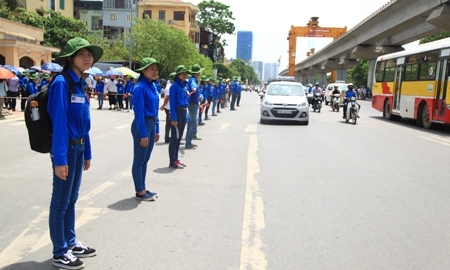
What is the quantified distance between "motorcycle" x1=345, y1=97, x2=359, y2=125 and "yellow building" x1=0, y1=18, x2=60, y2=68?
2414 centimetres

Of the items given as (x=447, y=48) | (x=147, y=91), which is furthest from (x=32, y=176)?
(x=447, y=48)

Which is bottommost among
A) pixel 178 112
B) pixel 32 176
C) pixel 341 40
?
pixel 32 176

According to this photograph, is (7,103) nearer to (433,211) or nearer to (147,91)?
(147,91)

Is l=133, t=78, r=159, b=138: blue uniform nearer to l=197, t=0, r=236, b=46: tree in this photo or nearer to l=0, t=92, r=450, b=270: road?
l=0, t=92, r=450, b=270: road

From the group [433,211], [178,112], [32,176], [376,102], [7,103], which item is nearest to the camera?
[433,211]

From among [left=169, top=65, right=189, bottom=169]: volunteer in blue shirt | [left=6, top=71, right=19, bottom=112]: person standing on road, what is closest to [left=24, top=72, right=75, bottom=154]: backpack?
[left=169, top=65, right=189, bottom=169]: volunteer in blue shirt

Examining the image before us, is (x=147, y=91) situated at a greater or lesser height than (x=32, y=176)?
greater

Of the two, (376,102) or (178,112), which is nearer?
(178,112)

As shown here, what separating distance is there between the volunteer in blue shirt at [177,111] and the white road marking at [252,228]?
139 centimetres

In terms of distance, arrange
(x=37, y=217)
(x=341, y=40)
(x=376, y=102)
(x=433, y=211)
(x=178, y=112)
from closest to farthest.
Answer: (x=37, y=217), (x=433, y=211), (x=178, y=112), (x=376, y=102), (x=341, y=40)

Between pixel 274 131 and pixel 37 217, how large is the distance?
32.5ft

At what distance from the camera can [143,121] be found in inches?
215

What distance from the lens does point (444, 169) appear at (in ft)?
A: 26.8

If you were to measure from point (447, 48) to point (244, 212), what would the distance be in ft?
42.6
